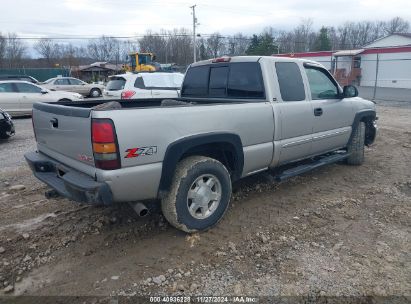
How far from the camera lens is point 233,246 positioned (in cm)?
340

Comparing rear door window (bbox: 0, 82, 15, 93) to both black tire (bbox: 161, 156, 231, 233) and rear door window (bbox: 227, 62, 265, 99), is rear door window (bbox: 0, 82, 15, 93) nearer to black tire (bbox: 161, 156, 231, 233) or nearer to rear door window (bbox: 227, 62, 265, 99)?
rear door window (bbox: 227, 62, 265, 99)

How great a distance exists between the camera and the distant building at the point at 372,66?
29934 mm

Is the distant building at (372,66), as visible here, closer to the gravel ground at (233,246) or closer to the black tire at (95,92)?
the black tire at (95,92)

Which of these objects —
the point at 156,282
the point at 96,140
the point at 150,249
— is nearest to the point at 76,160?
the point at 96,140

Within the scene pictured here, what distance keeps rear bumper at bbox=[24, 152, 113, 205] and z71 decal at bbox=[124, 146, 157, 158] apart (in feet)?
1.12

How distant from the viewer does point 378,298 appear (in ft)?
8.75

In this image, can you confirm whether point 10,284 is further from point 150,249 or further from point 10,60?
point 10,60

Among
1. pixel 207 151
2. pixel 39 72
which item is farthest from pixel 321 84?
pixel 39 72

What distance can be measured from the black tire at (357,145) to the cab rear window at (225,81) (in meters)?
2.52

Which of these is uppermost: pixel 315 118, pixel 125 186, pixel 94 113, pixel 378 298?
pixel 94 113

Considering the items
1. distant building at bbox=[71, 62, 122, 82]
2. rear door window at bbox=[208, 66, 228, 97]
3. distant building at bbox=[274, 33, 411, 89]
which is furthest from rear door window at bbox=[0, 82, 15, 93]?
distant building at bbox=[71, 62, 122, 82]

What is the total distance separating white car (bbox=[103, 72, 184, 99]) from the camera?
38.8 ft

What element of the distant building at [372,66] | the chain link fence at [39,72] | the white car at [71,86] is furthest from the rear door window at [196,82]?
the chain link fence at [39,72]

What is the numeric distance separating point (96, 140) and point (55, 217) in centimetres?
179
